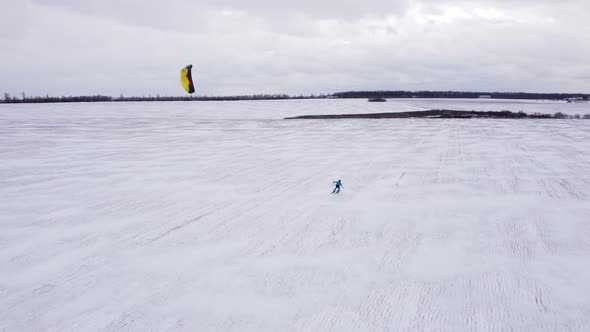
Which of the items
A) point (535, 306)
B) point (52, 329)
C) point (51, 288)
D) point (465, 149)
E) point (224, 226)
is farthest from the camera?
point (465, 149)

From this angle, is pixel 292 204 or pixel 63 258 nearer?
pixel 63 258

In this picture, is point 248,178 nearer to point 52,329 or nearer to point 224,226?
point 224,226

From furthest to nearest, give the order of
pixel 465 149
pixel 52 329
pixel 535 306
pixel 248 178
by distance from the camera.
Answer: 1. pixel 465 149
2. pixel 248 178
3. pixel 535 306
4. pixel 52 329

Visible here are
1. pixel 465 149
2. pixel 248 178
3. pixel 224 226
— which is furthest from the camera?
pixel 465 149

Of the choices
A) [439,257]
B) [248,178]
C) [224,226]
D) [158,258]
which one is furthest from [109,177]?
[439,257]

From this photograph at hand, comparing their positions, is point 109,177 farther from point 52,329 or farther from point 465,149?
point 465,149

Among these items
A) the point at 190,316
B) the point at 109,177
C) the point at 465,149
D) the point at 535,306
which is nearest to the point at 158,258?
the point at 190,316
